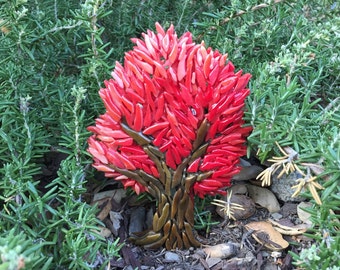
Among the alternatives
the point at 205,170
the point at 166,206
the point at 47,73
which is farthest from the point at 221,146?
the point at 47,73

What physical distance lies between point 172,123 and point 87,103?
412 millimetres

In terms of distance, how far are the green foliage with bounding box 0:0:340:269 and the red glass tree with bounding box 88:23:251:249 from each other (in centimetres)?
8

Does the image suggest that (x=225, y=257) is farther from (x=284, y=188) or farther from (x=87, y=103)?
(x=87, y=103)

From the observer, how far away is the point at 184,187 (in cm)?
136

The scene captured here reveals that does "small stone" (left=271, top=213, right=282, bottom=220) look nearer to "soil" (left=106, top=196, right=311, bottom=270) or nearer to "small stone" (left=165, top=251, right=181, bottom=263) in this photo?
"soil" (left=106, top=196, right=311, bottom=270)

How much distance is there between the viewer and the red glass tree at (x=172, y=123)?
A: 50.6 inches

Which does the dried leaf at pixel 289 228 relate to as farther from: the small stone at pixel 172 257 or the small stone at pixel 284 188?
the small stone at pixel 172 257

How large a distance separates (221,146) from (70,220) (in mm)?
424

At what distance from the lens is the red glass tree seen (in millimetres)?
1285

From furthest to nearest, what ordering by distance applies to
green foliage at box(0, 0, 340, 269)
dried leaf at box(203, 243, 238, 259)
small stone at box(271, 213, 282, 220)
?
small stone at box(271, 213, 282, 220) < dried leaf at box(203, 243, 238, 259) < green foliage at box(0, 0, 340, 269)

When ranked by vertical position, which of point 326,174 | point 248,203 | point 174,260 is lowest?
point 174,260

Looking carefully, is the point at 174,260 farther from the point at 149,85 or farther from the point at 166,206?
the point at 149,85

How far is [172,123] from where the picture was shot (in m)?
1.29

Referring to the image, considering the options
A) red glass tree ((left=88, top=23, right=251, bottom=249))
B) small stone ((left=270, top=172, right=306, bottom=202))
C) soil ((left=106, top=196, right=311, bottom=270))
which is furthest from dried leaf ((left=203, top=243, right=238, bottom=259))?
small stone ((left=270, top=172, right=306, bottom=202))
